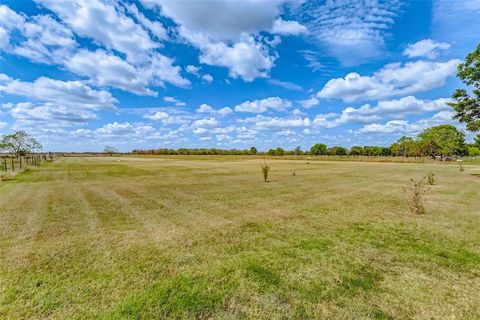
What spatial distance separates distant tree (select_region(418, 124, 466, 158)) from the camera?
3258 inches

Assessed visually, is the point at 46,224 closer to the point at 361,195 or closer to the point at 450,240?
the point at 450,240

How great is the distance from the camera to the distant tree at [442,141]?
8275 centimetres

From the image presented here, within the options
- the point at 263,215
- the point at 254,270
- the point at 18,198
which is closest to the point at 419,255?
the point at 254,270

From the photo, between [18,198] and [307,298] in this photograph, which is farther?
[18,198]

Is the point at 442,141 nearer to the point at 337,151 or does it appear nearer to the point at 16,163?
the point at 337,151

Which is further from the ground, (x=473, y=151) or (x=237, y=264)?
(x=473, y=151)

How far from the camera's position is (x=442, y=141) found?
83688 millimetres


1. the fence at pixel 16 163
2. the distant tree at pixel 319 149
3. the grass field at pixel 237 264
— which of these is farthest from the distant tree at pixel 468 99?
the distant tree at pixel 319 149

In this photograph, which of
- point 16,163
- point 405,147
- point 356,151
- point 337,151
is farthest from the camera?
point 337,151

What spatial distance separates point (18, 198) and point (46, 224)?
21.3 feet

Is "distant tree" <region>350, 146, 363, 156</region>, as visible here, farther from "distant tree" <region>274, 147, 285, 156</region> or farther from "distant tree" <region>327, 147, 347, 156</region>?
"distant tree" <region>274, 147, 285, 156</region>

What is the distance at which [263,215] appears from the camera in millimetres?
9641

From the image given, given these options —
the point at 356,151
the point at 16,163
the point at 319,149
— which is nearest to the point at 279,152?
the point at 319,149

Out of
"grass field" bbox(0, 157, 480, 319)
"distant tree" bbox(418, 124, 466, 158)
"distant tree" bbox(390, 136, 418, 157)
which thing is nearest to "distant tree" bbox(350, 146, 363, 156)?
"distant tree" bbox(390, 136, 418, 157)
